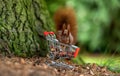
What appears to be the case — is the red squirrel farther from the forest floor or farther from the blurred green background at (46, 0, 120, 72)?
the blurred green background at (46, 0, 120, 72)

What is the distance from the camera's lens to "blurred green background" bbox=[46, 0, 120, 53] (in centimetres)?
890

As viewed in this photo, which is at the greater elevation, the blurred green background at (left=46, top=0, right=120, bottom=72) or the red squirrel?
the red squirrel

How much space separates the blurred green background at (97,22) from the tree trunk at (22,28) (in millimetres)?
4538

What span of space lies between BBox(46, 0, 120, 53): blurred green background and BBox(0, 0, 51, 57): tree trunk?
4.54 meters

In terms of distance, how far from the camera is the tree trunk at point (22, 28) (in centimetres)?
361

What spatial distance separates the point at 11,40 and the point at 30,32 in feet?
0.67

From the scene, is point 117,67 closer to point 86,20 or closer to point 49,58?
point 49,58

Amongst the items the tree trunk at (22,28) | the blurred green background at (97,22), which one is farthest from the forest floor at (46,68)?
the blurred green background at (97,22)

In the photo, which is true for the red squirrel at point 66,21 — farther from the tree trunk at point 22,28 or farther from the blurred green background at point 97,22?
the blurred green background at point 97,22

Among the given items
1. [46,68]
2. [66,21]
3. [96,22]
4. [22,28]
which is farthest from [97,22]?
[46,68]

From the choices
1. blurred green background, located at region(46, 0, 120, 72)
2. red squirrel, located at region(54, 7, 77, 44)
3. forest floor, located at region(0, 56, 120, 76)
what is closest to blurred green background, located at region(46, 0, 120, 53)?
blurred green background, located at region(46, 0, 120, 72)

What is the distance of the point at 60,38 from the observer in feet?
12.0

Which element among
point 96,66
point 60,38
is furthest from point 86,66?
point 60,38

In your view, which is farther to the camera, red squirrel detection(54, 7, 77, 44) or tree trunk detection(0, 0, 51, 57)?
red squirrel detection(54, 7, 77, 44)
